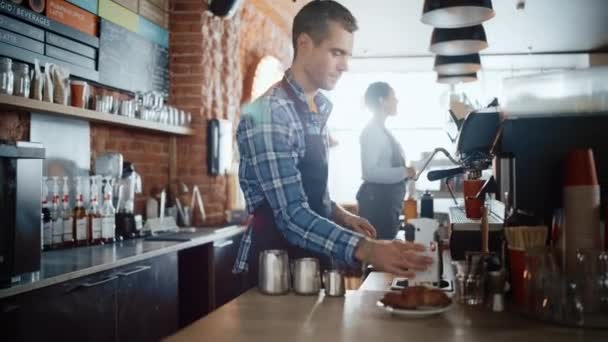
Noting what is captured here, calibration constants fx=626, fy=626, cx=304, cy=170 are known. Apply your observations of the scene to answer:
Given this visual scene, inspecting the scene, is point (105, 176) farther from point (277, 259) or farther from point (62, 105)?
point (277, 259)

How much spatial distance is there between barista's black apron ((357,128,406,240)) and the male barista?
2.17 m

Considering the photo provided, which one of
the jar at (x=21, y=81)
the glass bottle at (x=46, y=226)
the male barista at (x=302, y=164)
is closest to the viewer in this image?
the male barista at (x=302, y=164)

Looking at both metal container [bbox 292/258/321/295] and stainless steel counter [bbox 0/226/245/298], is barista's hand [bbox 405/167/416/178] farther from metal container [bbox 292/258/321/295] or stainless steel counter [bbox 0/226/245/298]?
metal container [bbox 292/258/321/295]

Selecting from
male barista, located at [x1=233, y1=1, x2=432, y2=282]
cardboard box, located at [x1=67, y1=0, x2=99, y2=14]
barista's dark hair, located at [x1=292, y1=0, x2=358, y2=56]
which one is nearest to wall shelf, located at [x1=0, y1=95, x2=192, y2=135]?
cardboard box, located at [x1=67, y1=0, x2=99, y2=14]

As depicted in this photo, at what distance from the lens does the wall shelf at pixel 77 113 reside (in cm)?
270

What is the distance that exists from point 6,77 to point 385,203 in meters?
2.56

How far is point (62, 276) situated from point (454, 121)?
2456mm

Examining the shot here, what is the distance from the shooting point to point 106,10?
3.73m

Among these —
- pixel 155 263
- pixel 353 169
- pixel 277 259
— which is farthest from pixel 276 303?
pixel 353 169

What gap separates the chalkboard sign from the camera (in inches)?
→ 146

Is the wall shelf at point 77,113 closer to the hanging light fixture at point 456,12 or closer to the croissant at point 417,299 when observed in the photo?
the hanging light fixture at point 456,12

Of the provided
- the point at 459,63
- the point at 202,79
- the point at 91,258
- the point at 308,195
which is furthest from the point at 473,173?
the point at 459,63

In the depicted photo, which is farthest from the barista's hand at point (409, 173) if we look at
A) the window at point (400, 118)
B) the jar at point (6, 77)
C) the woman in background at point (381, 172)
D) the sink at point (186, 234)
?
the window at point (400, 118)

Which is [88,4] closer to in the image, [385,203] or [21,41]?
[21,41]
